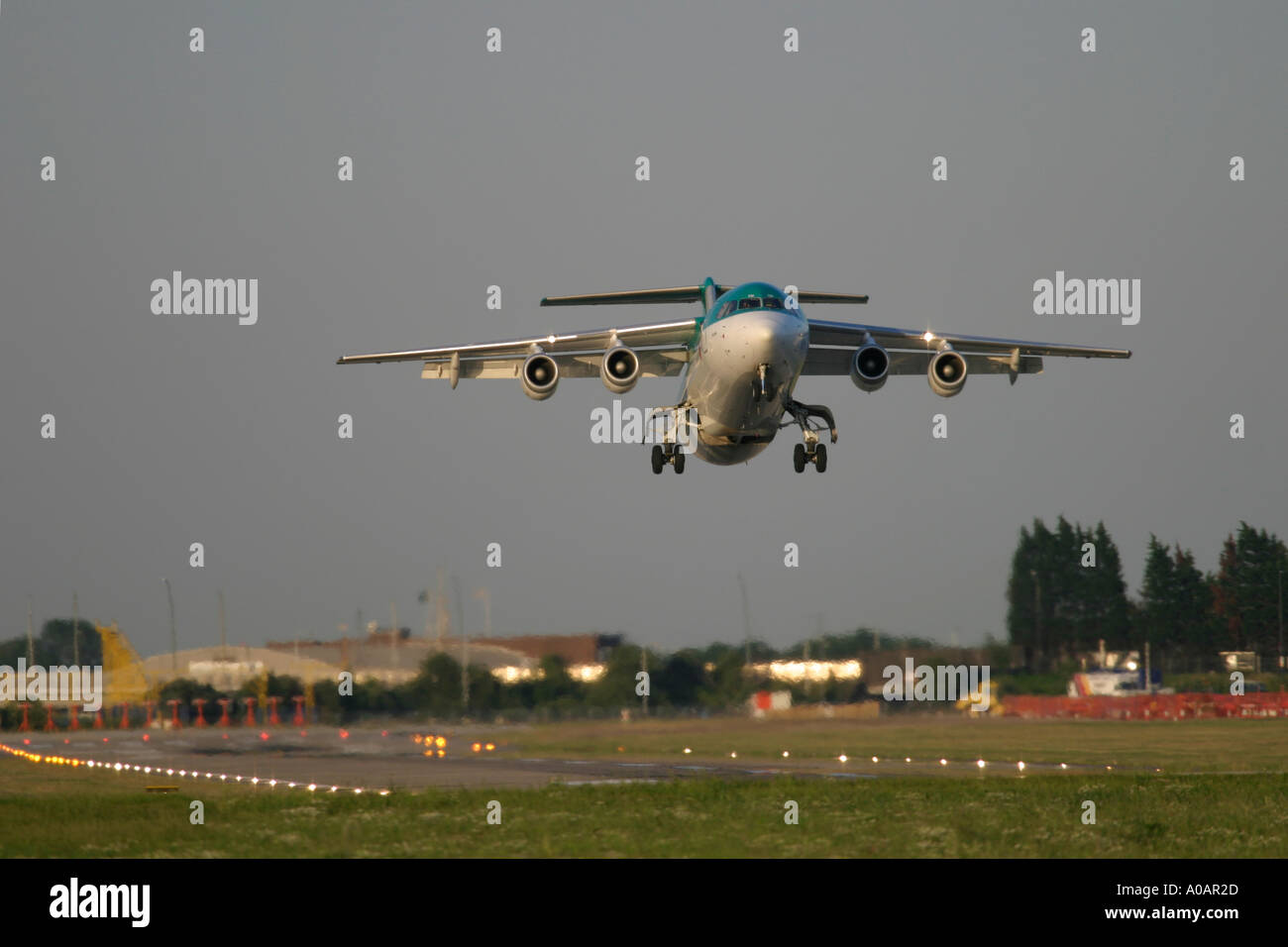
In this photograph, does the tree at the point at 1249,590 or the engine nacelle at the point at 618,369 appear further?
the tree at the point at 1249,590

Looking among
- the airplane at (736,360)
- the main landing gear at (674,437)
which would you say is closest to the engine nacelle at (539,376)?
the airplane at (736,360)

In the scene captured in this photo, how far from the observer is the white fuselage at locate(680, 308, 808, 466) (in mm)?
21656

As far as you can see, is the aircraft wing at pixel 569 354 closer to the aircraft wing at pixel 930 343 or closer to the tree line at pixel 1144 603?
the aircraft wing at pixel 930 343

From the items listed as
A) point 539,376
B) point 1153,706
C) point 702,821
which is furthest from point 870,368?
point 1153,706

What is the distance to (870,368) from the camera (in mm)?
24578

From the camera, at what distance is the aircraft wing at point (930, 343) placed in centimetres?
2575

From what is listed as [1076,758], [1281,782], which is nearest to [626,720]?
[1076,758]

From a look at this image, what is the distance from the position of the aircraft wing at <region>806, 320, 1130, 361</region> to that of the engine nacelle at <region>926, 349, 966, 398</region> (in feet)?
2.66

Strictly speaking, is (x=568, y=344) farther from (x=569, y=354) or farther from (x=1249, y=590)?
(x=1249, y=590)

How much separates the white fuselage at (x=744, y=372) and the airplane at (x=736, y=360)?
0.02 meters

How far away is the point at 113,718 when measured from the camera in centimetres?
4316

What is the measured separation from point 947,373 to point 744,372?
4.38m
